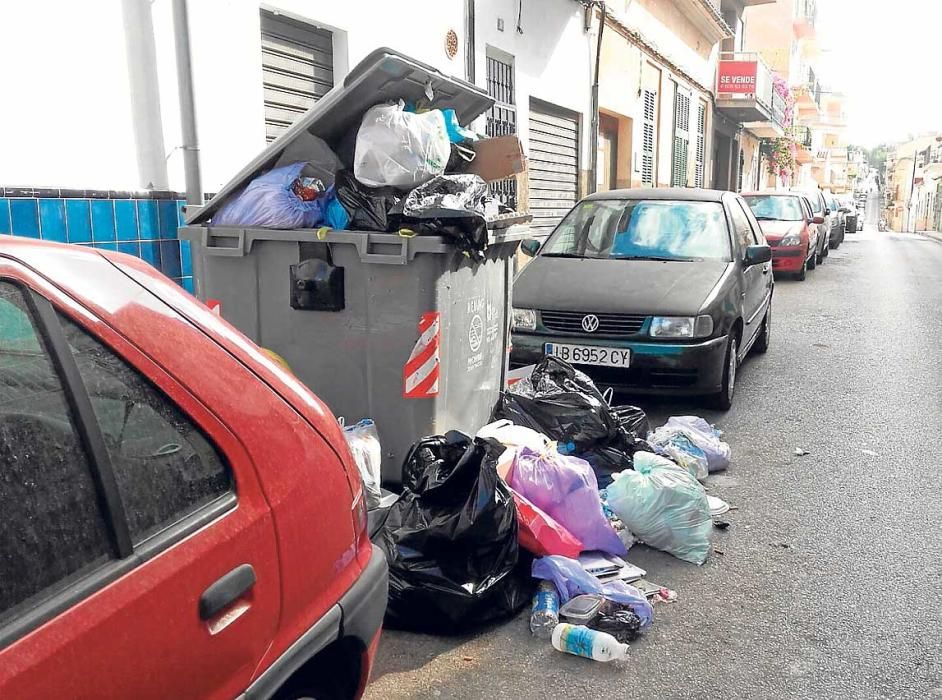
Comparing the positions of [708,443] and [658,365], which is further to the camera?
[658,365]

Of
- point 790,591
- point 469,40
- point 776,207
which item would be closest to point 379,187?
point 790,591

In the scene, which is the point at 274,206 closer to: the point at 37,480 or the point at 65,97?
the point at 65,97

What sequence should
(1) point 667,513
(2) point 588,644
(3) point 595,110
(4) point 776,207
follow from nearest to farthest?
1. (2) point 588,644
2. (1) point 667,513
3. (3) point 595,110
4. (4) point 776,207

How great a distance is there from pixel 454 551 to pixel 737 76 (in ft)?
82.4

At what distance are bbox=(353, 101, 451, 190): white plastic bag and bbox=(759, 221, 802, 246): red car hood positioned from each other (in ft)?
41.7

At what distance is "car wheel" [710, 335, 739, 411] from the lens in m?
6.09

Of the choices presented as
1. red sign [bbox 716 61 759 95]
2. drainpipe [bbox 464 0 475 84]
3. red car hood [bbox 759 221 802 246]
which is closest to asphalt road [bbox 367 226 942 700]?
drainpipe [bbox 464 0 475 84]

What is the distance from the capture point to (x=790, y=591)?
351cm

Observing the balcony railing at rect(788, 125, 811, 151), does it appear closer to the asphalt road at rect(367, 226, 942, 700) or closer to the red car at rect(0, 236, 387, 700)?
the asphalt road at rect(367, 226, 942, 700)

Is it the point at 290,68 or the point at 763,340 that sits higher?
the point at 290,68

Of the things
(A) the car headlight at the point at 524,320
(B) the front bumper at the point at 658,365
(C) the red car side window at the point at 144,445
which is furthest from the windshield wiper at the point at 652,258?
(C) the red car side window at the point at 144,445

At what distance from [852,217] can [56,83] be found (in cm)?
4912

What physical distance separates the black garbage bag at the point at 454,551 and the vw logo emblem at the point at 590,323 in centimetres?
262

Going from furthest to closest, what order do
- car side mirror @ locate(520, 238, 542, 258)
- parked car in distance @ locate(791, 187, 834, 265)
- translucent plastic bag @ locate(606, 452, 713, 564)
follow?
parked car in distance @ locate(791, 187, 834, 265) → car side mirror @ locate(520, 238, 542, 258) → translucent plastic bag @ locate(606, 452, 713, 564)
